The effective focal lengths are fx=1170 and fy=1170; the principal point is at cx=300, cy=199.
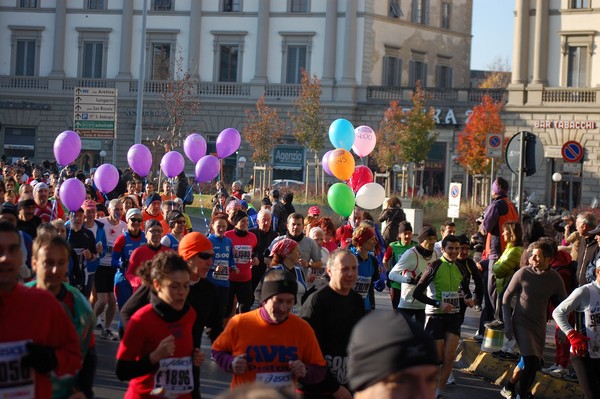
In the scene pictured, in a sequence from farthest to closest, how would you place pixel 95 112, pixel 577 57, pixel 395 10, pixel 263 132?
1. pixel 395 10
2. pixel 263 132
3. pixel 577 57
4. pixel 95 112

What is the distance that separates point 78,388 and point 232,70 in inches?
2144

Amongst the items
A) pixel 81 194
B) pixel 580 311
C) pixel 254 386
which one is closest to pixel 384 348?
pixel 254 386

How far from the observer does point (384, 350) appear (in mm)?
3578

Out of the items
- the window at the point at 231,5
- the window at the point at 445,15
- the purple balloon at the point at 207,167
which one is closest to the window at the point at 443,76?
the window at the point at 445,15

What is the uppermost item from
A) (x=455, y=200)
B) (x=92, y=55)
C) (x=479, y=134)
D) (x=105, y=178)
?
(x=92, y=55)

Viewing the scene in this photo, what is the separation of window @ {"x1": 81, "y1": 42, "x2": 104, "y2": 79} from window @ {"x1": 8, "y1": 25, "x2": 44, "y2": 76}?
8.30ft

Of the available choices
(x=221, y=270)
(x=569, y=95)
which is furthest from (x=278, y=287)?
(x=569, y=95)

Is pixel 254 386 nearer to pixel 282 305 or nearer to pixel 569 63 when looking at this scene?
pixel 282 305

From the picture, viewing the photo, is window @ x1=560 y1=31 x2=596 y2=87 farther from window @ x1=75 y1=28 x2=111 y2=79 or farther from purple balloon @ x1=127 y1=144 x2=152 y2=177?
purple balloon @ x1=127 y1=144 x2=152 y2=177

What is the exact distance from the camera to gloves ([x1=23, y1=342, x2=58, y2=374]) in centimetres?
580

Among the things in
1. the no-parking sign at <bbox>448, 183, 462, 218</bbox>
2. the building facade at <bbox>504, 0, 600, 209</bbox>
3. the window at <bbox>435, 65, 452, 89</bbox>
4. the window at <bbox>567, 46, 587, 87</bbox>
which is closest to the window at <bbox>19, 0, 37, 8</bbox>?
the window at <bbox>435, 65, 452, 89</bbox>

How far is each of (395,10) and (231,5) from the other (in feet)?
28.0

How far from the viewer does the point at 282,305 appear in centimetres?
712

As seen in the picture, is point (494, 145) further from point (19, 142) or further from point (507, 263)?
point (19, 142)
